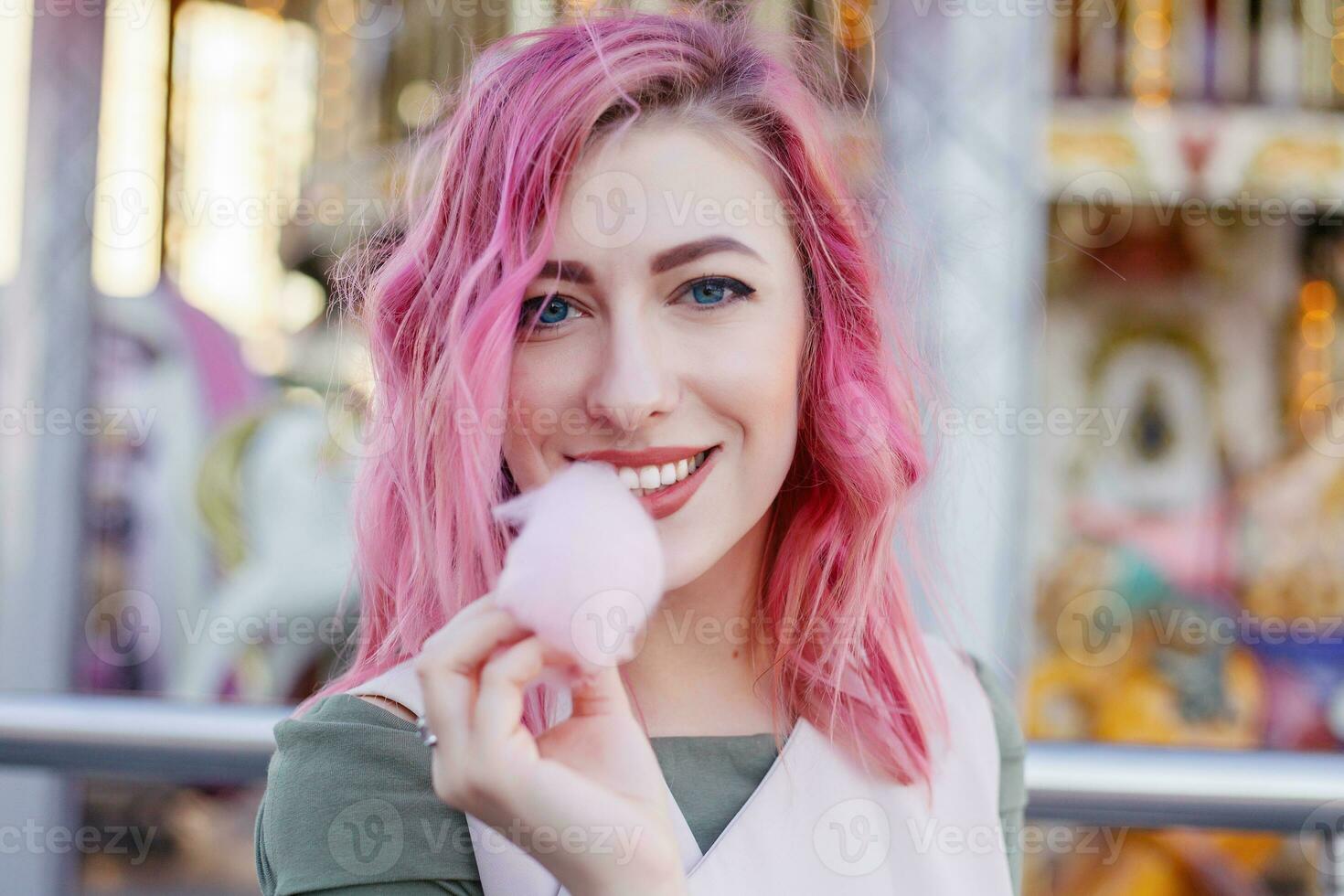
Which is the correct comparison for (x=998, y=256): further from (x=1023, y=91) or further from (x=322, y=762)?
(x=322, y=762)

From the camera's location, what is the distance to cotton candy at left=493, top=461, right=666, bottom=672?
2.73 feet

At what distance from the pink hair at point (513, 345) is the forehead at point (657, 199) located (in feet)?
0.07

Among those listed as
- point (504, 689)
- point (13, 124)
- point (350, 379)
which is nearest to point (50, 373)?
point (13, 124)

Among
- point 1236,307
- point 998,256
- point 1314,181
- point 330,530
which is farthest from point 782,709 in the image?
point 1236,307

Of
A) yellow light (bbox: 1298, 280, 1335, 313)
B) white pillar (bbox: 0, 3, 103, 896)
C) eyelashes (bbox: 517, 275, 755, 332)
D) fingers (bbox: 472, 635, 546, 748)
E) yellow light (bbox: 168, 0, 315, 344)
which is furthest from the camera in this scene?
yellow light (bbox: 1298, 280, 1335, 313)

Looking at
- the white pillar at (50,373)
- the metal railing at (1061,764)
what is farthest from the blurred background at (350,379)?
the metal railing at (1061,764)

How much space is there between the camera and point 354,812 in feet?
3.15

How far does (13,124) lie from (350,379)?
3.84 feet

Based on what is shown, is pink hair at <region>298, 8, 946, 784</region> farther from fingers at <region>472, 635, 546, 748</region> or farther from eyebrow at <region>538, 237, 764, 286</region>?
fingers at <region>472, 635, 546, 748</region>

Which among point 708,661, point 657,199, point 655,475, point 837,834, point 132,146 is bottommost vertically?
point 837,834

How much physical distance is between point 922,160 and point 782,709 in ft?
5.17

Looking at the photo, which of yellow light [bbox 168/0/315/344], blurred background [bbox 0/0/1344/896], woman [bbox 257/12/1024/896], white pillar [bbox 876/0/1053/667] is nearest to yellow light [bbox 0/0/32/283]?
blurred background [bbox 0/0/1344/896]

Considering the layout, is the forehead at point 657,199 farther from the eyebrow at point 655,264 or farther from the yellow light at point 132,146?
the yellow light at point 132,146

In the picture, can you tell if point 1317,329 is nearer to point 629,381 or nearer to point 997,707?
point 997,707
